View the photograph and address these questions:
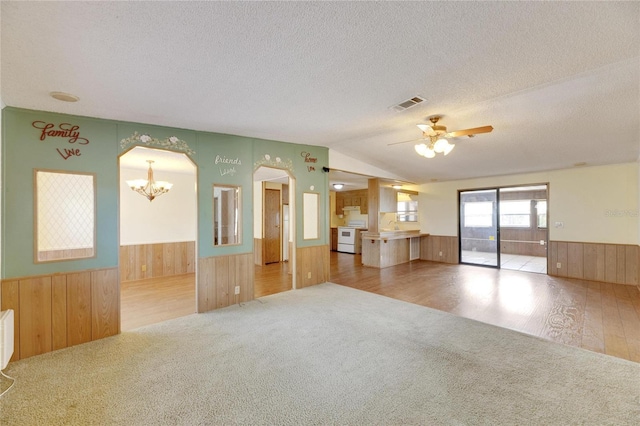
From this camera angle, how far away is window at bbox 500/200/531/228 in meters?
9.61

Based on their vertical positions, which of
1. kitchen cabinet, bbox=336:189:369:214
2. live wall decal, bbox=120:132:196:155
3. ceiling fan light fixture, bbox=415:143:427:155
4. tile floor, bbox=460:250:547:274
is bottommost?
tile floor, bbox=460:250:547:274

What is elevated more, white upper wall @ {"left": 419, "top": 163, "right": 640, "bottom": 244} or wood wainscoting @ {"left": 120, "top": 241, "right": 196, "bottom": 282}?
white upper wall @ {"left": 419, "top": 163, "right": 640, "bottom": 244}

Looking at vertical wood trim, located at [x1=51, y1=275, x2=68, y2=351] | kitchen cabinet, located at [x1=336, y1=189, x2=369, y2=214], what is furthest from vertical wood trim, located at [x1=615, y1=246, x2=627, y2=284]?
vertical wood trim, located at [x1=51, y1=275, x2=68, y2=351]

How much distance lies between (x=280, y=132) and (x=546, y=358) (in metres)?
4.32

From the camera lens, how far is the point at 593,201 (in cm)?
595

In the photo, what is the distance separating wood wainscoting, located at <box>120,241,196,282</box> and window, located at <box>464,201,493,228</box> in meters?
7.68

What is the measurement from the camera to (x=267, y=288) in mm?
5367

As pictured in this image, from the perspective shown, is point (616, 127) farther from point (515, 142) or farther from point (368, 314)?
point (368, 314)

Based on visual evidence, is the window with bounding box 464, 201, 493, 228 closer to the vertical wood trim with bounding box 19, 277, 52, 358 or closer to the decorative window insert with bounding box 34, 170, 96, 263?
the decorative window insert with bounding box 34, 170, 96, 263

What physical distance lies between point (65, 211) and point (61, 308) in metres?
1.10

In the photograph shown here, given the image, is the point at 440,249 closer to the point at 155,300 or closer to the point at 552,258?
the point at 552,258

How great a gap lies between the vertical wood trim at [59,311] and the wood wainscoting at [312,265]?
3284 millimetres

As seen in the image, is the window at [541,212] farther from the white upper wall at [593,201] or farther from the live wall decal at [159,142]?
the live wall decal at [159,142]

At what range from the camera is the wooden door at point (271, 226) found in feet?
25.7
